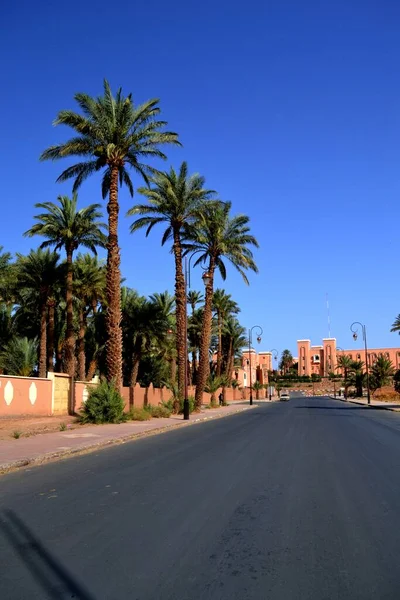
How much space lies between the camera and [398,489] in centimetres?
938

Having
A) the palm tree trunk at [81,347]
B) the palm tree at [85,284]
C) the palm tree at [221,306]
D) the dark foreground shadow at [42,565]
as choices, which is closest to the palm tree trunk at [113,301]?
the palm tree at [85,284]

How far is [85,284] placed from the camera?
4453cm

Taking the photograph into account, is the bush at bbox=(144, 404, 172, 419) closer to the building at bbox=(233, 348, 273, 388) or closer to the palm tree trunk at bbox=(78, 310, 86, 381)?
the palm tree trunk at bbox=(78, 310, 86, 381)

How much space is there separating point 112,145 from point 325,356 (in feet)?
497

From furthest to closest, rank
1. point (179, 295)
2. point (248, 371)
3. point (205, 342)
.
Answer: point (248, 371)
point (205, 342)
point (179, 295)

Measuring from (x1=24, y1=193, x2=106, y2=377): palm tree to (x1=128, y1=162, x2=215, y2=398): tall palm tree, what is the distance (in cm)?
469

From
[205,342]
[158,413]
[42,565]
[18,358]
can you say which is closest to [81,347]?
[18,358]

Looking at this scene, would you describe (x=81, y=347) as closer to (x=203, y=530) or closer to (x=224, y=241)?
(x=224, y=241)

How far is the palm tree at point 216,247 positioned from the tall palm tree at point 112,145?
1040cm

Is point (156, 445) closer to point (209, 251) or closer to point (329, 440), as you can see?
point (329, 440)

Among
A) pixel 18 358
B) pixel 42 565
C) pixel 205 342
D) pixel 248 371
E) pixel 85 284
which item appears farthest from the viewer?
pixel 248 371

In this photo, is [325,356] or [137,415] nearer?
[137,415]

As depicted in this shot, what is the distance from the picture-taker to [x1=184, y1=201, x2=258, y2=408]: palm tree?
4144 cm

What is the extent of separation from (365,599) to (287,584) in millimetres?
677
